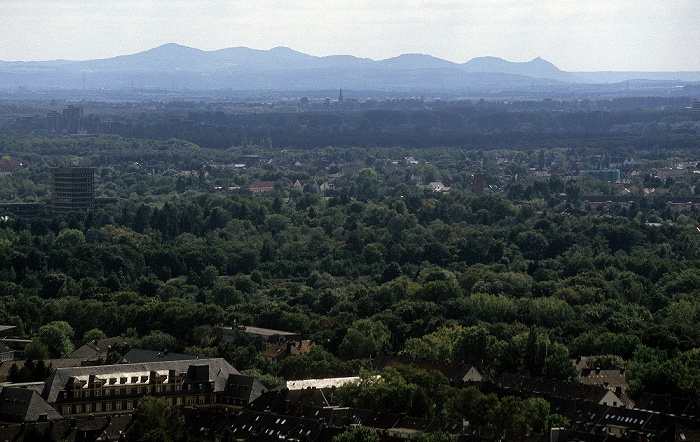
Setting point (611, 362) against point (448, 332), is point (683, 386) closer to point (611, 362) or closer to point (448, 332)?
point (611, 362)

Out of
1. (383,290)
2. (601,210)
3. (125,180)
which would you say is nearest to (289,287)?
(383,290)

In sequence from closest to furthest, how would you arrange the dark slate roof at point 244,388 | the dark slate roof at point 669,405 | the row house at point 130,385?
the dark slate roof at point 669,405 < the row house at point 130,385 < the dark slate roof at point 244,388

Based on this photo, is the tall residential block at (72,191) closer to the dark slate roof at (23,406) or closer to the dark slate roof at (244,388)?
the dark slate roof at (244,388)

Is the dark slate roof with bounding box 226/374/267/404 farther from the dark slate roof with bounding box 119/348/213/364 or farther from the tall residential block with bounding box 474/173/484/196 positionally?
the tall residential block with bounding box 474/173/484/196

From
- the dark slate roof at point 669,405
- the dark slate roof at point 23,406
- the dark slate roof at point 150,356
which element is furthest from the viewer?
the dark slate roof at point 150,356

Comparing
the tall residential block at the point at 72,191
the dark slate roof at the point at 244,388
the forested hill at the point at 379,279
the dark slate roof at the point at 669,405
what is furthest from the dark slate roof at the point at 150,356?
the tall residential block at the point at 72,191

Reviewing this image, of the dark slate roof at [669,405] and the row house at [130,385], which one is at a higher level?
the dark slate roof at [669,405]

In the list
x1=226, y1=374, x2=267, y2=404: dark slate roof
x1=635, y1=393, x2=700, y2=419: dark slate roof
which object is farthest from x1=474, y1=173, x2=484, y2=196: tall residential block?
x1=635, y1=393, x2=700, y2=419: dark slate roof

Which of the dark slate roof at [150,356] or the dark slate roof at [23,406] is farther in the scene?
the dark slate roof at [150,356]

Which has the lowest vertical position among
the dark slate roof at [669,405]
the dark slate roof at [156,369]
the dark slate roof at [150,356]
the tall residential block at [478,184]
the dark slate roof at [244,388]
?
the tall residential block at [478,184]
